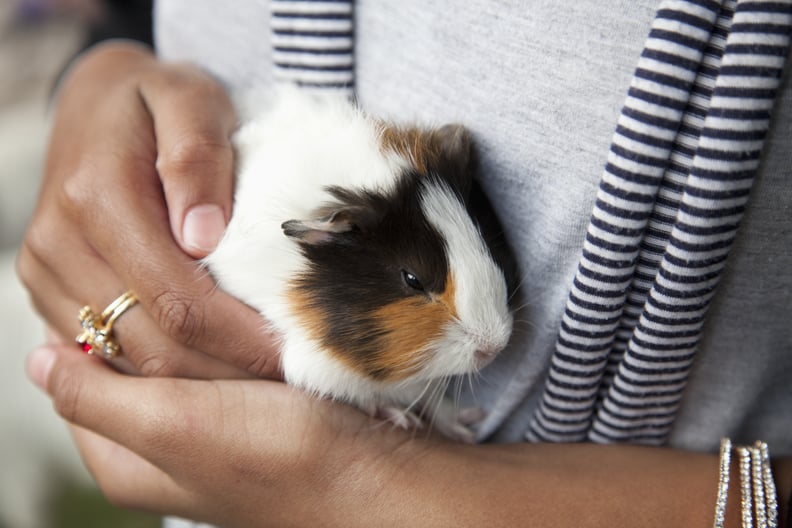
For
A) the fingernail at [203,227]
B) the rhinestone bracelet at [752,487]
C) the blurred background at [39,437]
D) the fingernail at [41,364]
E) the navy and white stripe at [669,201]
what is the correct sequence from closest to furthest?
1. the navy and white stripe at [669,201]
2. the rhinestone bracelet at [752,487]
3. the fingernail at [203,227]
4. the fingernail at [41,364]
5. the blurred background at [39,437]

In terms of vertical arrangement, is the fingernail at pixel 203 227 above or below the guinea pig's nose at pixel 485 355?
above

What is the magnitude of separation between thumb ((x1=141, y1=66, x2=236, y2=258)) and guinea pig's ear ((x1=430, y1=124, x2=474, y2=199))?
0.26 m

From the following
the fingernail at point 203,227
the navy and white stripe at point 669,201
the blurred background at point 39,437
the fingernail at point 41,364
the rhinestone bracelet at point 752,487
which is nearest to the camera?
the navy and white stripe at point 669,201

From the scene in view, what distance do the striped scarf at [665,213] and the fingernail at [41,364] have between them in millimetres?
652

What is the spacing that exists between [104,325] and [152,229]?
0.49 feet

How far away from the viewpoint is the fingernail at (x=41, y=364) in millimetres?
884

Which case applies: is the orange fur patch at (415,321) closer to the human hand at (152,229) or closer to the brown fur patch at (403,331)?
the brown fur patch at (403,331)

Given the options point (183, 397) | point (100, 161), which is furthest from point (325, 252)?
point (100, 161)

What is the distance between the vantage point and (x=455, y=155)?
731 millimetres

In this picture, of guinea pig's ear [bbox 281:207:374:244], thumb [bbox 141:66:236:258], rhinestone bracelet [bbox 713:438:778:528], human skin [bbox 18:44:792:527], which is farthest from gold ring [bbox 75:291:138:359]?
rhinestone bracelet [bbox 713:438:778:528]

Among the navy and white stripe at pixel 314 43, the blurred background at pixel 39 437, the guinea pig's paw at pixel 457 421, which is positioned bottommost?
the blurred background at pixel 39 437

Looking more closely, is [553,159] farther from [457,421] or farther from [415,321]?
[457,421]

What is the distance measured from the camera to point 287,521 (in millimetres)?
724

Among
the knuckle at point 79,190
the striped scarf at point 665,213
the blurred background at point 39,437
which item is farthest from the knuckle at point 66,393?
the blurred background at point 39,437
